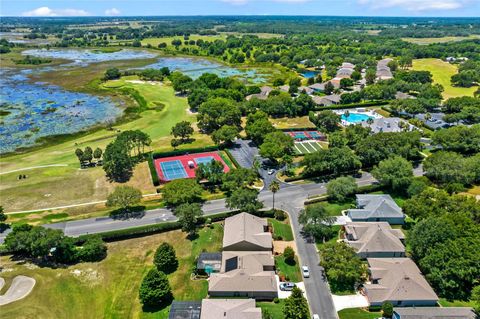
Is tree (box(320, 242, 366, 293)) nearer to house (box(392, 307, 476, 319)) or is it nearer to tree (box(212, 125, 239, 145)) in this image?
house (box(392, 307, 476, 319))

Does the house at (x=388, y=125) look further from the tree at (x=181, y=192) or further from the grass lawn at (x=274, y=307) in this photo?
the grass lawn at (x=274, y=307)

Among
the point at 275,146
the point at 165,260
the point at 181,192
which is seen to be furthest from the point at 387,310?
the point at 275,146

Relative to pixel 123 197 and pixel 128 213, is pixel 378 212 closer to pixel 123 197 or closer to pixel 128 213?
pixel 123 197

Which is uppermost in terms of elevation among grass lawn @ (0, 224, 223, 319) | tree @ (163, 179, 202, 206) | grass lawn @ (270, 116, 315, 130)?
tree @ (163, 179, 202, 206)

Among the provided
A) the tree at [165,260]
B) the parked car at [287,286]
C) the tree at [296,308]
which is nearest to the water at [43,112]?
the tree at [165,260]

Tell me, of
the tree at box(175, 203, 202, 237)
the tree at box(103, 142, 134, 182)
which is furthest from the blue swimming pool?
the tree at box(175, 203, 202, 237)

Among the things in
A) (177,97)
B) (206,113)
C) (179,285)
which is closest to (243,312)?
(179,285)

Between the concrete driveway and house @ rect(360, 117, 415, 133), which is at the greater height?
house @ rect(360, 117, 415, 133)
